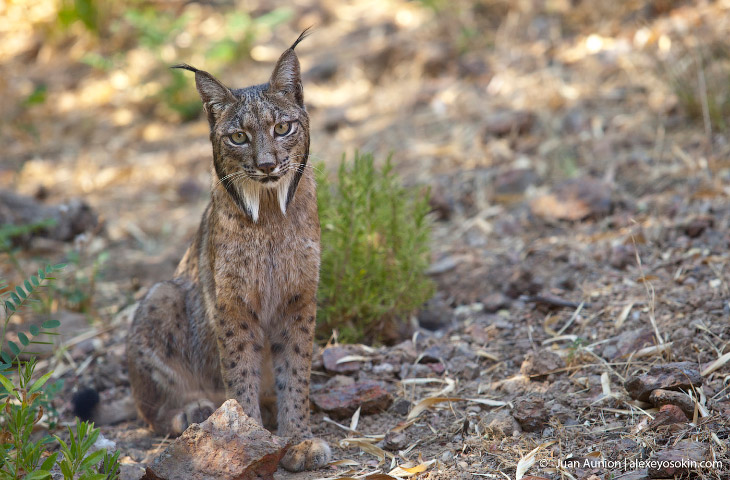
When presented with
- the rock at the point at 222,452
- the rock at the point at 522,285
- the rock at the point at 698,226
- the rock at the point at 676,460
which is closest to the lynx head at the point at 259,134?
the rock at the point at 222,452

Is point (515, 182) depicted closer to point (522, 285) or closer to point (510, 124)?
point (510, 124)

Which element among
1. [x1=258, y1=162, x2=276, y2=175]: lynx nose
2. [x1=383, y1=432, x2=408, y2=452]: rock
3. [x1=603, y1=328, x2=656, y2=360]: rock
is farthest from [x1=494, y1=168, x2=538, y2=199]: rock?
[x1=258, y1=162, x2=276, y2=175]: lynx nose

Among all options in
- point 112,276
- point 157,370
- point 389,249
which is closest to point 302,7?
point 112,276

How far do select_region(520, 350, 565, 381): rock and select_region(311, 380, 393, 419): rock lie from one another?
86cm

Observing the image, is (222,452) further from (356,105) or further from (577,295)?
(356,105)

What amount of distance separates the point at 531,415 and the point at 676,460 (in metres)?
0.80

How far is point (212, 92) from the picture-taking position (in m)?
4.28

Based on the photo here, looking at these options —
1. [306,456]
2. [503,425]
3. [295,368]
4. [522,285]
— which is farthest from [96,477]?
[522,285]

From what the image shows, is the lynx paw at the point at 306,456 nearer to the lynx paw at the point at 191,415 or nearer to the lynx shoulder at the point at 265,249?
the lynx shoulder at the point at 265,249

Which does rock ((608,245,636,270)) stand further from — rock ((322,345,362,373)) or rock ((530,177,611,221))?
rock ((322,345,362,373))

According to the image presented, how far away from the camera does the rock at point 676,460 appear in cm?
326

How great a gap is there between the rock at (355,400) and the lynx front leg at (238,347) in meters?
0.45

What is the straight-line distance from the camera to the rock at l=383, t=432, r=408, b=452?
13.3 ft

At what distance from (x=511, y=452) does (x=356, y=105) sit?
6.76 meters
